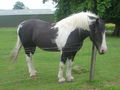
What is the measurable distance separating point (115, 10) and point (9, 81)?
2128 cm

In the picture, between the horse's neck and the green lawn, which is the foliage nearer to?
the green lawn

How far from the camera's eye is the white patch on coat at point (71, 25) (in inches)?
340

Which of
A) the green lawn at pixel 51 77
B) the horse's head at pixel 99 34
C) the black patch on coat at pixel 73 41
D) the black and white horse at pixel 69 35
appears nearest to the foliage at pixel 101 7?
the green lawn at pixel 51 77

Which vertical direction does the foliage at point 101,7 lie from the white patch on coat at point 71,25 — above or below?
below

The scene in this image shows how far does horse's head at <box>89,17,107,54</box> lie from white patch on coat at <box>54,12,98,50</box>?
203 millimetres

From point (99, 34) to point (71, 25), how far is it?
883 millimetres

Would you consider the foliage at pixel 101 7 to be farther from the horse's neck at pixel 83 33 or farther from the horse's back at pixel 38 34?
the horse's neck at pixel 83 33

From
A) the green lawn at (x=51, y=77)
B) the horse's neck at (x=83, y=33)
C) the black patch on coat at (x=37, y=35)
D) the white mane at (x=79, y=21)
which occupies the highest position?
the white mane at (x=79, y=21)

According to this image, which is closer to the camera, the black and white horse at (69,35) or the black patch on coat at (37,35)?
the black and white horse at (69,35)

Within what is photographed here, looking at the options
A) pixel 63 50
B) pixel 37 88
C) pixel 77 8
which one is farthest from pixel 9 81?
pixel 77 8

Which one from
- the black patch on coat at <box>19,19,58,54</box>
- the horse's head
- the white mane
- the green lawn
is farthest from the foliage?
the horse's head

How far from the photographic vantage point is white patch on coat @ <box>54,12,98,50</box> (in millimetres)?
8648

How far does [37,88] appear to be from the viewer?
27.4ft

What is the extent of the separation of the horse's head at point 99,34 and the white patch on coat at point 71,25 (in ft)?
0.67
